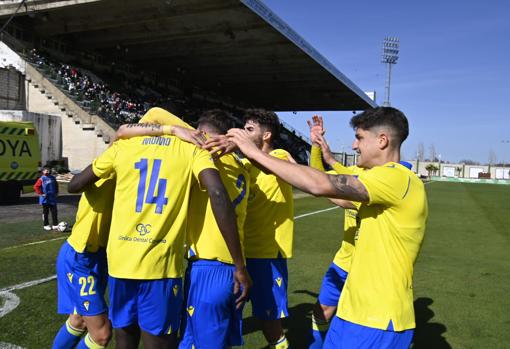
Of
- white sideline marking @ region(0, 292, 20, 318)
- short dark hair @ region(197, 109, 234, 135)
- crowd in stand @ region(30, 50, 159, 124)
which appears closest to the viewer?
short dark hair @ region(197, 109, 234, 135)

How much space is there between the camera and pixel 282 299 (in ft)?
11.1

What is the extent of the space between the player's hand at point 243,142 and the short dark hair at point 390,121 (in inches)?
25.5

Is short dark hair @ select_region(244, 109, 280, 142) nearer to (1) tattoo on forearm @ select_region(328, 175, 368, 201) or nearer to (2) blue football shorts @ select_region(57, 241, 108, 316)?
(1) tattoo on forearm @ select_region(328, 175, 368, 201)

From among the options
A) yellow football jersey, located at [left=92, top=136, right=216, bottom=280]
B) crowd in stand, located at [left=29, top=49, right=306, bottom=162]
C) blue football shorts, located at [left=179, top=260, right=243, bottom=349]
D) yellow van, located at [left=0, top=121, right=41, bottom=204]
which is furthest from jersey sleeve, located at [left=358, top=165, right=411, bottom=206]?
crowd in stand, located at [left=29, top=49, right=306, bottom=162]

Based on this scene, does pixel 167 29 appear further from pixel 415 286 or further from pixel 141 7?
pixel 415 286

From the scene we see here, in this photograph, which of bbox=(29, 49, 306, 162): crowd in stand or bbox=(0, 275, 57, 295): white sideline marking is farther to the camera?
bbox=(29, 49, 306, 162): crowd in stand

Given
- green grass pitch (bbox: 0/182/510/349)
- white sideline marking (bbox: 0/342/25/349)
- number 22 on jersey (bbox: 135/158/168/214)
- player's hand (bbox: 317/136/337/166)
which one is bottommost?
green grass pitch (bbox: 0/182/510/349)

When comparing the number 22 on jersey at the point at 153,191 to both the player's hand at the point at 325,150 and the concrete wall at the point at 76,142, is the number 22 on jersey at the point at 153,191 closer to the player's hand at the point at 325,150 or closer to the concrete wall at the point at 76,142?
the player's hand at the point at 325,150

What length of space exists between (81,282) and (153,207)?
3.12ft

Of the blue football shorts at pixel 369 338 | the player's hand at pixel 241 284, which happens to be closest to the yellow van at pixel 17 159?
the player's hand at pixel 241 284

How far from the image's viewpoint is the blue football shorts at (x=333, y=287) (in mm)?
3867

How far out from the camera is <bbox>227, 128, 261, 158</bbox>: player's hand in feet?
7.45

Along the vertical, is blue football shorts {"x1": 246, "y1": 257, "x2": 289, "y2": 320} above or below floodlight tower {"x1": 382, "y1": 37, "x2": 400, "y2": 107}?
below

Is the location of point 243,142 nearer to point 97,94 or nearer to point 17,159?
point 17,159
